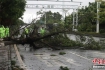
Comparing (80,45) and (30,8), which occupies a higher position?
(30,8)

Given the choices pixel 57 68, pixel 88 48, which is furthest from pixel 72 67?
pixel 88 48

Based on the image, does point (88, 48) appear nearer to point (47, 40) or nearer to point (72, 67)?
point (47, 40)

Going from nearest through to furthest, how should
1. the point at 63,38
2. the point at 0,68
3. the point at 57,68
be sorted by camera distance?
1. the point at 0,68
2. the point at 57,68
3. the point at 63,38

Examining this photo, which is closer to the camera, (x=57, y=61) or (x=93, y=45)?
(x=57, y=61)

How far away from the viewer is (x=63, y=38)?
1794cm

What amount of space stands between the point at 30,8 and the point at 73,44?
3905 cm

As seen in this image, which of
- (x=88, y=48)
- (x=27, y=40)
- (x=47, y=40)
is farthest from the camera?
(x=88, y=48)

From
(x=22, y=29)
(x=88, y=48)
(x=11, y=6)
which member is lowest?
(x=88, y=48)

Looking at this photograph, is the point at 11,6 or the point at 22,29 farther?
the point at 11,6

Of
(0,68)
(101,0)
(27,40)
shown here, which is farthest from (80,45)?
(101,0)

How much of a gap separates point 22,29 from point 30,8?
137ft

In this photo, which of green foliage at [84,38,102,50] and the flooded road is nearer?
the flooded road

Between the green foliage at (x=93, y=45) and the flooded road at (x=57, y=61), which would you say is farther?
the green foliage at (x=93, y=45)

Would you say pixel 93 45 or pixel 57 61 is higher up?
pixel 93 45
